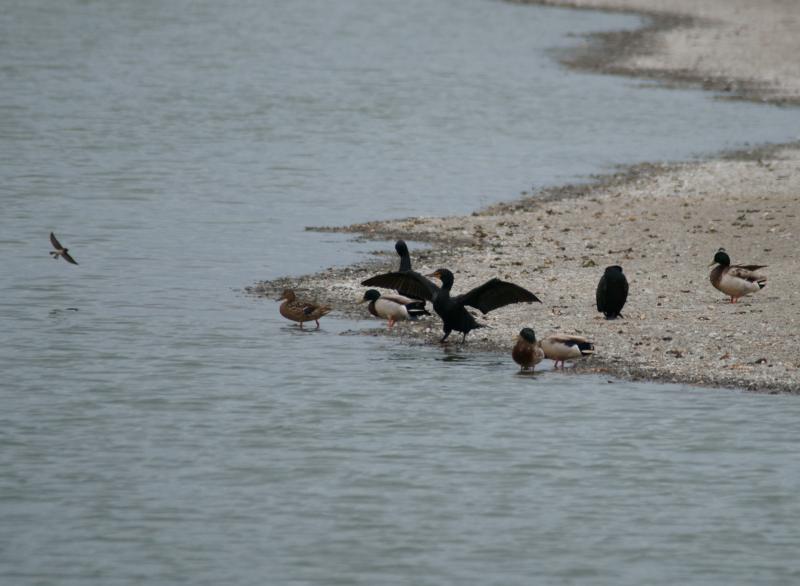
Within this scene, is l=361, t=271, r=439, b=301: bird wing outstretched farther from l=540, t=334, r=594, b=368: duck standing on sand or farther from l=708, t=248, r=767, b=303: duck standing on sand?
l=708, t=248, r=767, b=303: duck standing on sand

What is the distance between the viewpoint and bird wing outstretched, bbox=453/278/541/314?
1753 cm

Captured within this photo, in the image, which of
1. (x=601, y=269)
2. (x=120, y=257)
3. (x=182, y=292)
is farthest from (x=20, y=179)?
(x=601, y=269)

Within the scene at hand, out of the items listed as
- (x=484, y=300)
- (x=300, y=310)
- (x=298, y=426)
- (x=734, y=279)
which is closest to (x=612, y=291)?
(x=484, y=300)

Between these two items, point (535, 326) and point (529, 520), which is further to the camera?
point (535, 326)

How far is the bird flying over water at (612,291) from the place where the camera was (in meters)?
17.9

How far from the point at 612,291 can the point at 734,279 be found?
6.39ft

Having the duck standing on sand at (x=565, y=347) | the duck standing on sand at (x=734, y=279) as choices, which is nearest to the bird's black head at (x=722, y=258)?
the duck standing on sand at (x=734, y=279)

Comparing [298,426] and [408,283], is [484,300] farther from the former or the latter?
[298,426]

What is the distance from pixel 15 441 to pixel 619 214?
14483 millimetres

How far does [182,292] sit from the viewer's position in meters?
21.6

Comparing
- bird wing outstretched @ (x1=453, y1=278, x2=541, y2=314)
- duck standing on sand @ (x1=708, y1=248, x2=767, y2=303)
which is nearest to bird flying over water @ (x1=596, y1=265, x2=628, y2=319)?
bird wing outstretched @ (x1=453, y1=278, x2=541, y2=314)

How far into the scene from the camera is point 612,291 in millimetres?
17938

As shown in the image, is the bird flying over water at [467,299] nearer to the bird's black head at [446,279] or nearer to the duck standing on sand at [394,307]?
the bird's black head at [446,279]

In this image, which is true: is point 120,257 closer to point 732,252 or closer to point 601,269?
point 601,269
